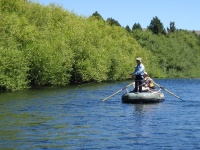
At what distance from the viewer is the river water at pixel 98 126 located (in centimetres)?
1862

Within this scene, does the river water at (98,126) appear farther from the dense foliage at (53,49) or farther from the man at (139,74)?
the dense foliage at (53,49)

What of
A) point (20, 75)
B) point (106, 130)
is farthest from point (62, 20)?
point (106, 130)

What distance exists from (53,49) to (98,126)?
3652cm

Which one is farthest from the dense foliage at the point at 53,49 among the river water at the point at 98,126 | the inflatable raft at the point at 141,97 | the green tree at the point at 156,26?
the green tree at the point at 156,26

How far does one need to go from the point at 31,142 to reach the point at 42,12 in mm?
53415

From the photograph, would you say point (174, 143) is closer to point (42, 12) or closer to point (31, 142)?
point (31, 142)

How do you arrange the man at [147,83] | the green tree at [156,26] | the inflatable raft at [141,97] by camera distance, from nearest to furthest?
the inflatable raft at [141,97]
the man at [147,83]
the green tree at [156,26]

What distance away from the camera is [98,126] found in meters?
23.2

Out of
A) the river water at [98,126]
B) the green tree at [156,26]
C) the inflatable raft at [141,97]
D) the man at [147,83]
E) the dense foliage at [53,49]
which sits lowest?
the river water at [98,126]

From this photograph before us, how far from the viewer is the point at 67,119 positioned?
84.1 ft

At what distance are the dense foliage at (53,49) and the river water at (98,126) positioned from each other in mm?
16089

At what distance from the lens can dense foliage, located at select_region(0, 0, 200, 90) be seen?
50.6 metres

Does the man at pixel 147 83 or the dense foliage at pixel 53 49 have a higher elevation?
the dense foliage at pixel 53 49

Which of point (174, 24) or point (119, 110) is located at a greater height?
point (174, 24)
